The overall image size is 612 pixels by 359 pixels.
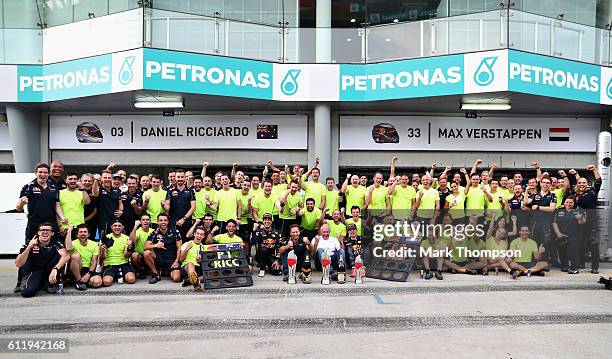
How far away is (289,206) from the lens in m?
9.58

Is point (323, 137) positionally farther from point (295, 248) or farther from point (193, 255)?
point (193, 255)

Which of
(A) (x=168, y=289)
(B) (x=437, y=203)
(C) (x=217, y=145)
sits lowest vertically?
(A) (x=168, y=289)

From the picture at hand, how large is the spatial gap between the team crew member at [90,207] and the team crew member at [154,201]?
91 centimetres

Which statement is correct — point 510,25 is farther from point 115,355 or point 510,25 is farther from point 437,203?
point 115,355

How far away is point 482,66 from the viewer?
11562 millimetres

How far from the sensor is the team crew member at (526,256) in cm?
889

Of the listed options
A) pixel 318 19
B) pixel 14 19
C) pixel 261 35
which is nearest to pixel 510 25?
pixel 318 19

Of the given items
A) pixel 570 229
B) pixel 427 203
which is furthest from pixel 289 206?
pixel 570 229

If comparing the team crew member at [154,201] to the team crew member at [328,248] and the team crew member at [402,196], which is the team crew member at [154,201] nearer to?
the team crew member at [328,248]

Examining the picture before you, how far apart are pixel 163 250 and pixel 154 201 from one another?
1.17 meters

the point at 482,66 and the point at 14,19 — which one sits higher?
the point at 14,19

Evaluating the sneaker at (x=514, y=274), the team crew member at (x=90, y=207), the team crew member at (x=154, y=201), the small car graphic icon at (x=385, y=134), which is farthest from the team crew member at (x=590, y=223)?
the team crew member at (x=90, y=207)

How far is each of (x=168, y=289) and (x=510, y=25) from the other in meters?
10.3

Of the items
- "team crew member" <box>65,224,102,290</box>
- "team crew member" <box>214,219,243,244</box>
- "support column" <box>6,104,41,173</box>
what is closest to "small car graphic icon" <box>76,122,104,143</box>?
"support column" <box>6,104,41,173</box>
